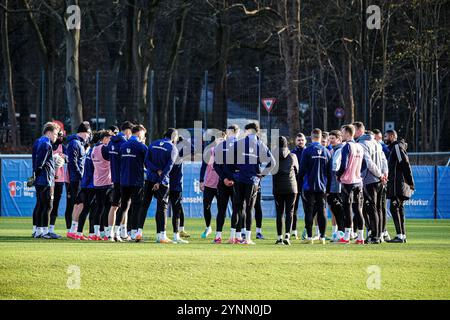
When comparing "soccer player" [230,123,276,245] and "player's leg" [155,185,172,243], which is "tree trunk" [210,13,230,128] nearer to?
"player's leg" [155,185,172,243]

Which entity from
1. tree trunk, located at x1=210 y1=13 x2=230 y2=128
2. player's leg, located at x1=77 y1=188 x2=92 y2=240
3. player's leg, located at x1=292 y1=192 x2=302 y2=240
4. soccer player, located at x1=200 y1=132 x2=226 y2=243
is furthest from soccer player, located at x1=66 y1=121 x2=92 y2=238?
tree trunk, located at x1=210 y1=13 x2=230 y2=128

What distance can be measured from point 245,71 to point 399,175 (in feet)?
84.0

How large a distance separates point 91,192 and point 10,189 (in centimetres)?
1105

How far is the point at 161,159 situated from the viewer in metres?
19.4

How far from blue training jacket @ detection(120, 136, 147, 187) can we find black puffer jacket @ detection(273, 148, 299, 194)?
267cm

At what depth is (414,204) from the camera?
31.7m

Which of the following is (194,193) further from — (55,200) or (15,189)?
(55,200)

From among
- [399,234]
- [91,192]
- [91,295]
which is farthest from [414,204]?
[91,295]

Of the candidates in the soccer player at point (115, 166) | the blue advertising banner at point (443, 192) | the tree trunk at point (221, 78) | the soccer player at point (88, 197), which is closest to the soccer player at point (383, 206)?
the soccer player at point (115, 166)

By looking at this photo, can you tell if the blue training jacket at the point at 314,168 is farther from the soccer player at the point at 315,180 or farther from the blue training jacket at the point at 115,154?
the blue training jacket at the point at 115,154

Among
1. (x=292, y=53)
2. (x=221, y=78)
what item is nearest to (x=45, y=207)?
(x=292, y=53)

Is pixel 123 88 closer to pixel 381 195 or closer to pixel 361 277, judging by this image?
pixel 381 195

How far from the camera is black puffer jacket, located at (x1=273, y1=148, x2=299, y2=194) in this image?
64.7 ft

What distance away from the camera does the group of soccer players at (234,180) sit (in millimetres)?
19312
